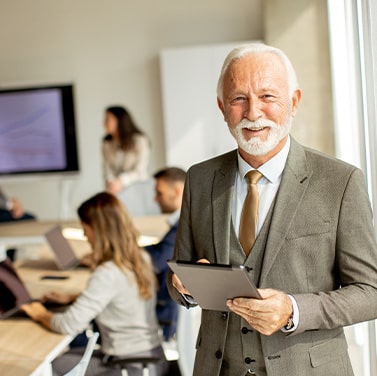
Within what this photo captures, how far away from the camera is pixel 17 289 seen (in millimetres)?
3723

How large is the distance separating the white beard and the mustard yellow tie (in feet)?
0.34

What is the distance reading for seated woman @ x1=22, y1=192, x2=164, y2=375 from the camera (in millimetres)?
3455

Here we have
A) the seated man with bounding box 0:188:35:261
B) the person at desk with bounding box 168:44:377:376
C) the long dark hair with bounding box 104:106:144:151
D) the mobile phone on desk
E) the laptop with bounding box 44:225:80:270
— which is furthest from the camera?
the long dark hair with bounding box 104:106:144:151

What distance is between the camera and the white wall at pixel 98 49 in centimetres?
900

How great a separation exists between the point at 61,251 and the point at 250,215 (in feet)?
9.63

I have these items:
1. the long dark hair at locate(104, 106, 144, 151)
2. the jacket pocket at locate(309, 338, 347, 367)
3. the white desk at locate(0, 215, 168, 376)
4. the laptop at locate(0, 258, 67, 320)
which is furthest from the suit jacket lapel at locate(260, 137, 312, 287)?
the long dark hair at locate(104, 106, 144, 151)

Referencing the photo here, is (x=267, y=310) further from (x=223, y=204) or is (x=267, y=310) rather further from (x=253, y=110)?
(x=253, y=110)

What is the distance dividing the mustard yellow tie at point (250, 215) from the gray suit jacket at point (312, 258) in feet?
0.13

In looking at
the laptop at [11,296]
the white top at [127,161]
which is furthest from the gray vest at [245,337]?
the white top at [127,161]

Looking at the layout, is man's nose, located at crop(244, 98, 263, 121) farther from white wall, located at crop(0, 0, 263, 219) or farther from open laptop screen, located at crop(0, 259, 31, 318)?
white wall, located at crop(0, 0, 263, 219)

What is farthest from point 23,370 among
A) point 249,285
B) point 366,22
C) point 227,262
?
point 366,22

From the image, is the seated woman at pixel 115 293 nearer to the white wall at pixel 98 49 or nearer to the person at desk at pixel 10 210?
the person at desk at pixel 10 210

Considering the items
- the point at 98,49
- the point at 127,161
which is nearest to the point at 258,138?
the point at 127,161

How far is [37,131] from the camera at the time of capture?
927 centimetres
